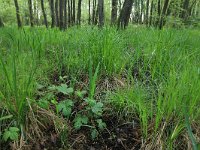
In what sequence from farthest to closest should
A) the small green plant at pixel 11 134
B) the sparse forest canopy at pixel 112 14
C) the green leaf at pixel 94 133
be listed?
the sparse forest canopy at pixel 112 14
the green leaf at pixel 94 133
the small green plant at pixel 11 134

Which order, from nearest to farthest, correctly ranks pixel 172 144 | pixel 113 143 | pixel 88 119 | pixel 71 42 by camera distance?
pixel 172 144, pixel 113 143, pixel 88 119, pixel 71 42

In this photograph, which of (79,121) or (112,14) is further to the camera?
(112,14)

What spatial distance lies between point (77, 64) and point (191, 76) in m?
1.14

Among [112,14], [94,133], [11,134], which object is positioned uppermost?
[112,14]

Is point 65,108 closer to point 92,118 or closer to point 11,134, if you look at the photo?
point 92,118

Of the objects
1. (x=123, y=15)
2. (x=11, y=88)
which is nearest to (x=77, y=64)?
(x=11, y=88)

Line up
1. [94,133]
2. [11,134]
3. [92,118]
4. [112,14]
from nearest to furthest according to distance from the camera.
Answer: [11,134]
[94,133]
[92,118]
[112,14]

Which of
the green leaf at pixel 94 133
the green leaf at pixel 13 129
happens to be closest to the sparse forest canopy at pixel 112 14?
the green leaf at pixel 94 133

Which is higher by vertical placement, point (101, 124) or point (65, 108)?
point (65, 108)

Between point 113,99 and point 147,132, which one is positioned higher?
point 113,99

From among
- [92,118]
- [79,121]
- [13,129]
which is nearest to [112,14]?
[92,118]

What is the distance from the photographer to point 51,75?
222 cm

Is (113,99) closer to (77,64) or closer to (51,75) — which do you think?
(77,64)

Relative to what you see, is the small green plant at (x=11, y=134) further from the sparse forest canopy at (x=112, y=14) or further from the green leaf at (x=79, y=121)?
the sparse forest canopy at (x=112, y=14)
